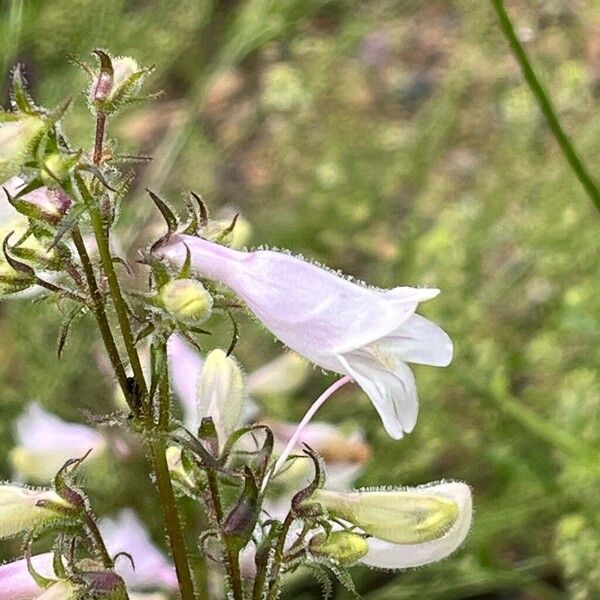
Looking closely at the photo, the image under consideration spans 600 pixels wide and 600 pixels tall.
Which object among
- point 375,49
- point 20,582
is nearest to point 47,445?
point 20,582

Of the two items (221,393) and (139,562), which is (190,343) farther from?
(139,562)

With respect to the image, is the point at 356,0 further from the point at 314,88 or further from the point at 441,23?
the point at 441,23

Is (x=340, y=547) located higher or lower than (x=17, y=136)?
lower

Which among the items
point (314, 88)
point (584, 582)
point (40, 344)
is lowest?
point (584, 582)

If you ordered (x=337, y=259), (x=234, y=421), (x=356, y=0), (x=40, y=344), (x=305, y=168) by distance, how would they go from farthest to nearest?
(x=337, y=259)
(x=305, y=168)
(x=356, y=0)
(x=40, y=344)
(x=234, y=421)

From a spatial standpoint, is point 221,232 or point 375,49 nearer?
point 221,232

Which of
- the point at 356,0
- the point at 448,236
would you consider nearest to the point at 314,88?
the point at 356,0


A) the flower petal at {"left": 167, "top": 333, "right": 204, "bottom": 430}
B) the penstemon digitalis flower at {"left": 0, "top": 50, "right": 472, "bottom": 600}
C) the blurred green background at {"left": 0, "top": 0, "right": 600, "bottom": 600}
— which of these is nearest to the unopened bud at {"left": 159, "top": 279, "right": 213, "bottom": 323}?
the penstemon digitalis flower at {"left": 0, "top": 50, "right": 472, "bottom": 600}

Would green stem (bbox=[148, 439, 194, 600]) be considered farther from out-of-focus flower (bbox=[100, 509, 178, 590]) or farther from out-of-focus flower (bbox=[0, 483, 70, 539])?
out-of-focus flower (bbox=[100, 509, 178, 590])

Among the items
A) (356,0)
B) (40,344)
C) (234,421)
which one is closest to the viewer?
(234,421)
